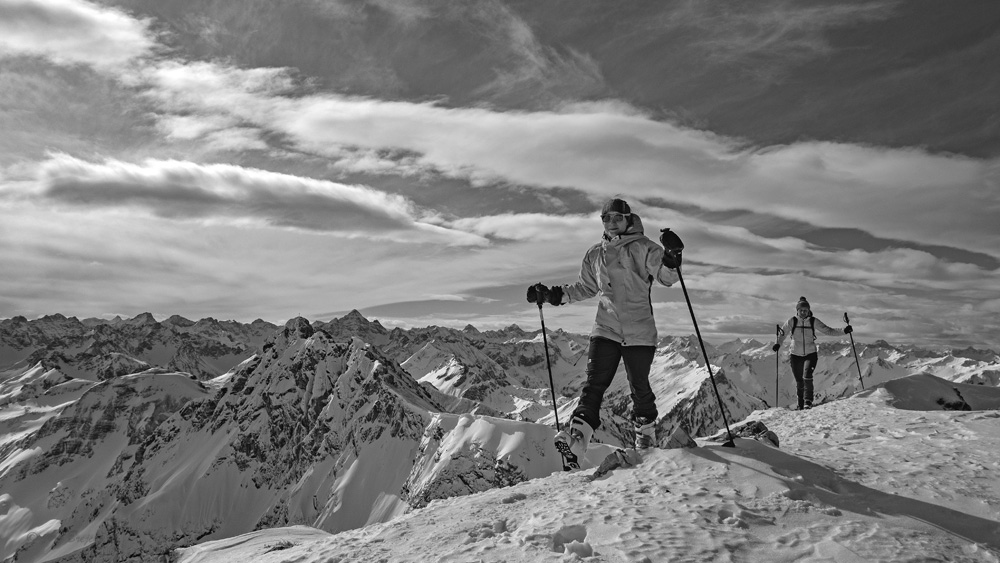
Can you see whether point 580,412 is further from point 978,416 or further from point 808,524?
point 978,416

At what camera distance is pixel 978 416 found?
10469 millimetres

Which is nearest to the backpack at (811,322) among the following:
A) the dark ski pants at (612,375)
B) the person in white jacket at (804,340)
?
the person in white jacket at (804,340)

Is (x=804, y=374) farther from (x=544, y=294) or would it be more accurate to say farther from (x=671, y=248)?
(x=671, y=248)

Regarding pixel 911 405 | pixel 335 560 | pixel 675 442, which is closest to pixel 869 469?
pixel 675 442

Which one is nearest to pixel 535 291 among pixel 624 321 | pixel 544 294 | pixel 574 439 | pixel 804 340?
pixel 544 294

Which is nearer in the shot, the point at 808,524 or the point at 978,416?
the point at 808,524

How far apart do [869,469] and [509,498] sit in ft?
15.7

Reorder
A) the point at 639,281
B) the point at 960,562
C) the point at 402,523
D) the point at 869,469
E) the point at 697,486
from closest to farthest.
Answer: the point at 960,562 → the point at 697,486 → the point at 869,469 → the point at 402,523 → the point at 639,281

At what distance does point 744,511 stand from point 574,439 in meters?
3.26

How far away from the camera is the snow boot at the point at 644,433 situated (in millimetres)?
8742

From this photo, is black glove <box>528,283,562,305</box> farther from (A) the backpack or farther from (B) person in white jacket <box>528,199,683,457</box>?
(A) the backpack

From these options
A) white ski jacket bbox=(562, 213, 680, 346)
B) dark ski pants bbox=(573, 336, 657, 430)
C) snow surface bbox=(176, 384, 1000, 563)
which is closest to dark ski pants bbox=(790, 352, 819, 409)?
snow surface bbox=(176, 384, 1000, 563)

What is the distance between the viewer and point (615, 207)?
8.88m

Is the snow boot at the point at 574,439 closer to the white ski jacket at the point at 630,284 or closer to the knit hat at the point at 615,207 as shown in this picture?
the white ski jacket at the point at 630,284
